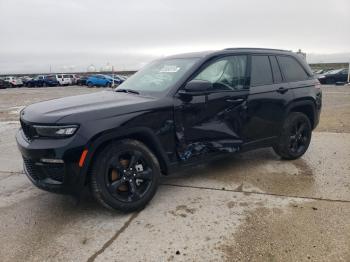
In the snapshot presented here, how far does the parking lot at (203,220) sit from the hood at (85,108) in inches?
42.7

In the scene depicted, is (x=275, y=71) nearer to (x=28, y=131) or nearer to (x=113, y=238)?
(x=113, y=238)

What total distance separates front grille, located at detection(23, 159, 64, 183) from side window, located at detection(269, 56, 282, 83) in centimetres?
329

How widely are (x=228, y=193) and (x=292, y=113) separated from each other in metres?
1.95

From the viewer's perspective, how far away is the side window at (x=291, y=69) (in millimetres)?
5148

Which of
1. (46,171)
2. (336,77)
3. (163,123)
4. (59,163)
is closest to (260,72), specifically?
(163,123)

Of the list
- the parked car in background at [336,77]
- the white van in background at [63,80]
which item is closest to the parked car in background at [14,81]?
the white van in background at [63,80]

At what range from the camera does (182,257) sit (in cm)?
279

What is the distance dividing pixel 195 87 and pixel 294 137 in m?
2.31

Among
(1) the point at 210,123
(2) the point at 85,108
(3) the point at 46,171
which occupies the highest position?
(2) the point at 85,108

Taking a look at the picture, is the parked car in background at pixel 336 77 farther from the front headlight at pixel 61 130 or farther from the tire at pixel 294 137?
the front headlight at pixel 61 130

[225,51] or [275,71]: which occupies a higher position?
[225,51]

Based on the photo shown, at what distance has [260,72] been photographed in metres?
4.80

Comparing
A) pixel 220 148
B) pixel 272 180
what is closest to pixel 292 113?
pixel 272 180

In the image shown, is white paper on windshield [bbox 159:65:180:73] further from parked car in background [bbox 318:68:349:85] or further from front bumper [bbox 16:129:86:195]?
parked car in background [bbox 318:68:349:85]
